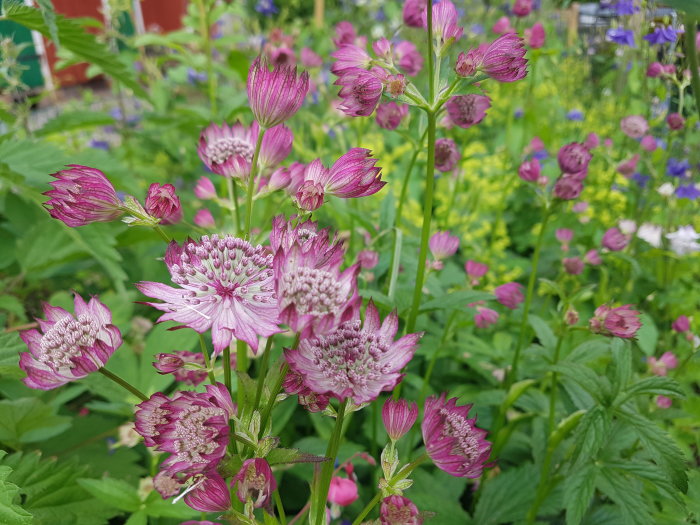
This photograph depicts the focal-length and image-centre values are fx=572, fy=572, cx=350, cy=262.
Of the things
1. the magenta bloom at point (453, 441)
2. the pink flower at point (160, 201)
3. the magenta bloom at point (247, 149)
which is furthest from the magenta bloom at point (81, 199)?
the magenta bloom at point (453, 441)

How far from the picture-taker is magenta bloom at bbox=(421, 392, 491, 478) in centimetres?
56

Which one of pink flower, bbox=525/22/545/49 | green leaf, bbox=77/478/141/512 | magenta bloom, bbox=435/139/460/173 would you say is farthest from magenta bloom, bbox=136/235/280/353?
pink flower, bbox=525/22/545/49

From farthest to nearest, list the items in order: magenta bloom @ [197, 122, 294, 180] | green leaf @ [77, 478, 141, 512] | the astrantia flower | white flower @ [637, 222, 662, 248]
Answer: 1. white flower @ [637, 222, 662, 248]
2. green leaf @ [77, 478, 141, 512]
3. magenta bloom @ [197, 122, 294, 180]
4. the astrantia flower

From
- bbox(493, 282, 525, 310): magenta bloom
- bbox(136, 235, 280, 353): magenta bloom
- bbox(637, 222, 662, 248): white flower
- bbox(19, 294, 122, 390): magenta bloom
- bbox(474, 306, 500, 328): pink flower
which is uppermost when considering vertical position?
bbox(136, 235, 280, 353): magenta bloom

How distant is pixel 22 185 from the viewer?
97cm

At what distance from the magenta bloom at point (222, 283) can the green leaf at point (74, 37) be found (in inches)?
23.3

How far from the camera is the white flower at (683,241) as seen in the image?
5.59 ft

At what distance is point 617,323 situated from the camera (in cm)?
85

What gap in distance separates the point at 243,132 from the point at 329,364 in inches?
16.0

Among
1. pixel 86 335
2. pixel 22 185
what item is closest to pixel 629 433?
pixel 86 335

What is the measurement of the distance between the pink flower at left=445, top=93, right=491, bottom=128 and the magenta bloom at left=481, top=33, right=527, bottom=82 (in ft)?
0.54

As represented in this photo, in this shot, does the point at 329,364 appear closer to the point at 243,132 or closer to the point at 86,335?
the point at 86,335

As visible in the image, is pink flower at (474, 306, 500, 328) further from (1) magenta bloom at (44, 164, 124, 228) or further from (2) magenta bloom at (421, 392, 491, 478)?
(1) magenta bloom at (44, 164, 124, 228)

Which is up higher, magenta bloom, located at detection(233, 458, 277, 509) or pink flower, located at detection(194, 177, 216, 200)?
pink flower, located at detection(194, 177, 216, 200)
